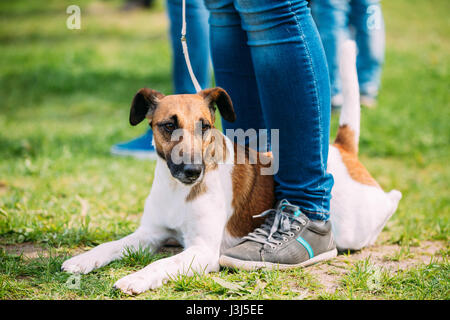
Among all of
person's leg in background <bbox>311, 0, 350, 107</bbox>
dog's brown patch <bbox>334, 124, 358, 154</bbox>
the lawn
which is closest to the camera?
the lawn

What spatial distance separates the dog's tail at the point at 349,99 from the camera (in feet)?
10.4

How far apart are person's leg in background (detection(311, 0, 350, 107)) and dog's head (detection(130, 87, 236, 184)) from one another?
337 centimetres

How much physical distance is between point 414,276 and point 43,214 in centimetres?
254

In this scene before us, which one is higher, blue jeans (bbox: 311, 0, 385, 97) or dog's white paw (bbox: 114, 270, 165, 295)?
blue jeans (bbox: 311, 0, 385, 97)

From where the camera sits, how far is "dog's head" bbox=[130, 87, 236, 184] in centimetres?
252

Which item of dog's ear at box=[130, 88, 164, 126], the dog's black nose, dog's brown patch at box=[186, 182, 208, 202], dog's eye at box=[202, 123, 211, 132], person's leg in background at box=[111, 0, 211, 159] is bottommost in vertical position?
dog's brown patch at box=[186, 182, 208, 202]

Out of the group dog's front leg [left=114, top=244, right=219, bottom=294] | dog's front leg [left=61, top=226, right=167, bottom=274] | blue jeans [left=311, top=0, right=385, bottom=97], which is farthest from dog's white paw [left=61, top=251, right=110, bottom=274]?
blue jeans [left=311, top=0, right=385, bottom=97]

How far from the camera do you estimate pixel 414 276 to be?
2533mm

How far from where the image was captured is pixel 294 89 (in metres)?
2.50

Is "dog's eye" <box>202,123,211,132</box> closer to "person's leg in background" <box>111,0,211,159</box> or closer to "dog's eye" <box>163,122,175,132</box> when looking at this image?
"dog's eye" <box>163,122,175,132</box>

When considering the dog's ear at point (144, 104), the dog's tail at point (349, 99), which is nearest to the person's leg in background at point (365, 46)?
the dog's tail at point (349, 99)

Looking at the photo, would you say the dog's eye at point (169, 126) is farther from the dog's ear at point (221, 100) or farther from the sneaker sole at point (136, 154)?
the sneaker sole at point (136, 154)
